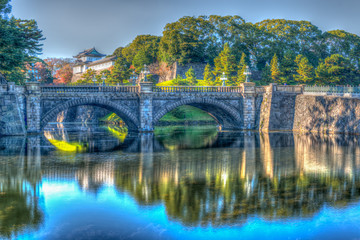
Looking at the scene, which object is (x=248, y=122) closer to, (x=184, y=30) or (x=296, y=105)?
(x=296, y=105)

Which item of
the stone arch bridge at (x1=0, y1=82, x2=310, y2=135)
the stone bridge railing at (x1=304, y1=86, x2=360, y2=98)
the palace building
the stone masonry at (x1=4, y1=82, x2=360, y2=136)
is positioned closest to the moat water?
the stone masonry at (x1=4, y1=82, x2=360, y2=136)

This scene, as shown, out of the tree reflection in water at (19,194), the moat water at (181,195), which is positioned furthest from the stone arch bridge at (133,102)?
the tree reflection in water at (19,194)

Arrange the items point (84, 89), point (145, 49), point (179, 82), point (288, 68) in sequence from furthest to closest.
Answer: point (145, 49) < point (179, 82) < point (288, 68) < point (84, 89)

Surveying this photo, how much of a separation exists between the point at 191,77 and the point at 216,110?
24.1 meters

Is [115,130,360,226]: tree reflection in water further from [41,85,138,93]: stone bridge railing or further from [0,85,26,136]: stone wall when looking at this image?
[0,85,26,136]: stone wall

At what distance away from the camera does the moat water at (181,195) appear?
12031mm

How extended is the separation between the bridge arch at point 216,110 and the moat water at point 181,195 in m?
17.0

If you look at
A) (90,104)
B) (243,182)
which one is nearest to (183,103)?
(90,104)

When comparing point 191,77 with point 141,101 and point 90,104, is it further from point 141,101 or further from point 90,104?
point 90,104

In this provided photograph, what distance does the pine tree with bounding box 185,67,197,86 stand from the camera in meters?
71.5

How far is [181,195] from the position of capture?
15516 mm

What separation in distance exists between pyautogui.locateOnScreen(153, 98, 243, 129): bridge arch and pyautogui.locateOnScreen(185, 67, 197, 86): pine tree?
21.1 meters

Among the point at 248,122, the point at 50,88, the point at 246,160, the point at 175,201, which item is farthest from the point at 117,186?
the point at 248,122

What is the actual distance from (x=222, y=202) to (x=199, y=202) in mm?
890
